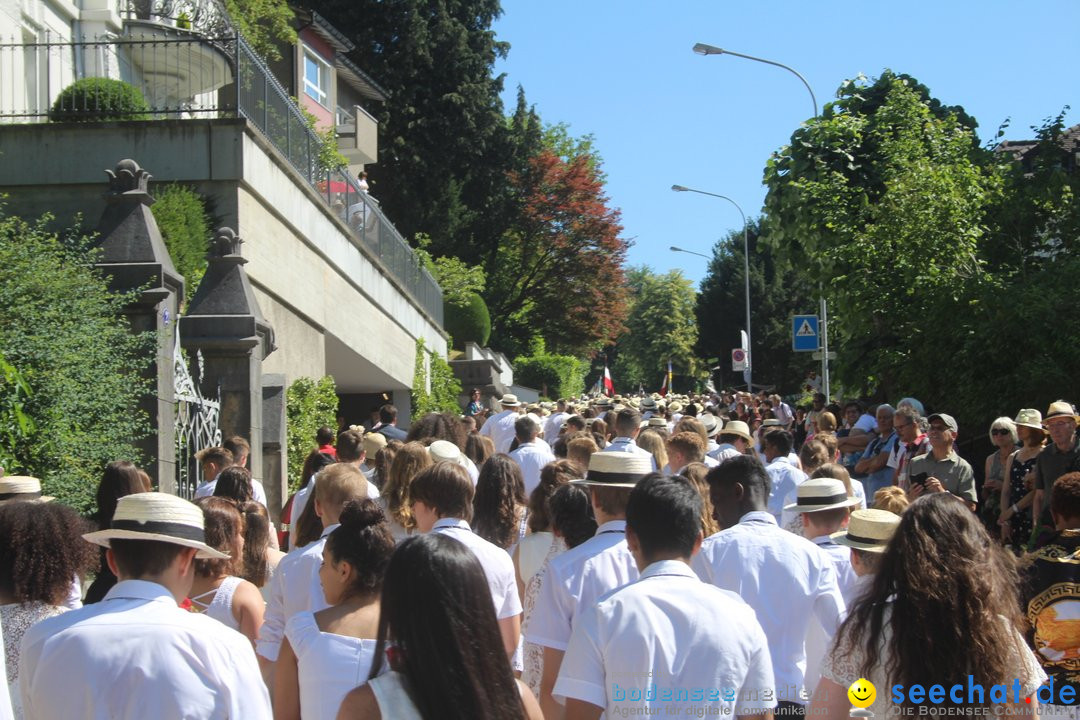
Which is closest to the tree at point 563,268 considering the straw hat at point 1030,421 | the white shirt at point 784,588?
the straw hat at point 1030,421

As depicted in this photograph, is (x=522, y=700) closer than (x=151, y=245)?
Yes

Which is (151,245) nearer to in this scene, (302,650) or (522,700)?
(302,650)

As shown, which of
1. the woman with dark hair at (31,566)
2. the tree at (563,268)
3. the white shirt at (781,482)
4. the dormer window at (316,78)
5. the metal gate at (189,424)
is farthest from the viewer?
the tree at (563,268)

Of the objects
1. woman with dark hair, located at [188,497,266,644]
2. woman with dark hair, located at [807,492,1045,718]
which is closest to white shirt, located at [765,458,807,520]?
woman with dark hair, located at [188,497,266,644]

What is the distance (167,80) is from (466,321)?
23871mm

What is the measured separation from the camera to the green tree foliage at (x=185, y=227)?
15977mm

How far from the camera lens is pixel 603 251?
178 ft

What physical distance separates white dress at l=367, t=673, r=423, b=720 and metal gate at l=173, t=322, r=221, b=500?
9.44m

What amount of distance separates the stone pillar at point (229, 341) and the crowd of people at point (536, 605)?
732cm

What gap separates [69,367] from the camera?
10.1 meters

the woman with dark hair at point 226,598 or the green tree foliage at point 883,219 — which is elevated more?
the green tree foliage at point 883,219

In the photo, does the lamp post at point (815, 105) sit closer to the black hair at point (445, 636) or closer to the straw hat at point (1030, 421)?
the straw hat at point (1030, 421)

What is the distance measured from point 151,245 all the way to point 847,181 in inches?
452

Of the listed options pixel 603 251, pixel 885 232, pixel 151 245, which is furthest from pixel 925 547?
pixel 603 251
